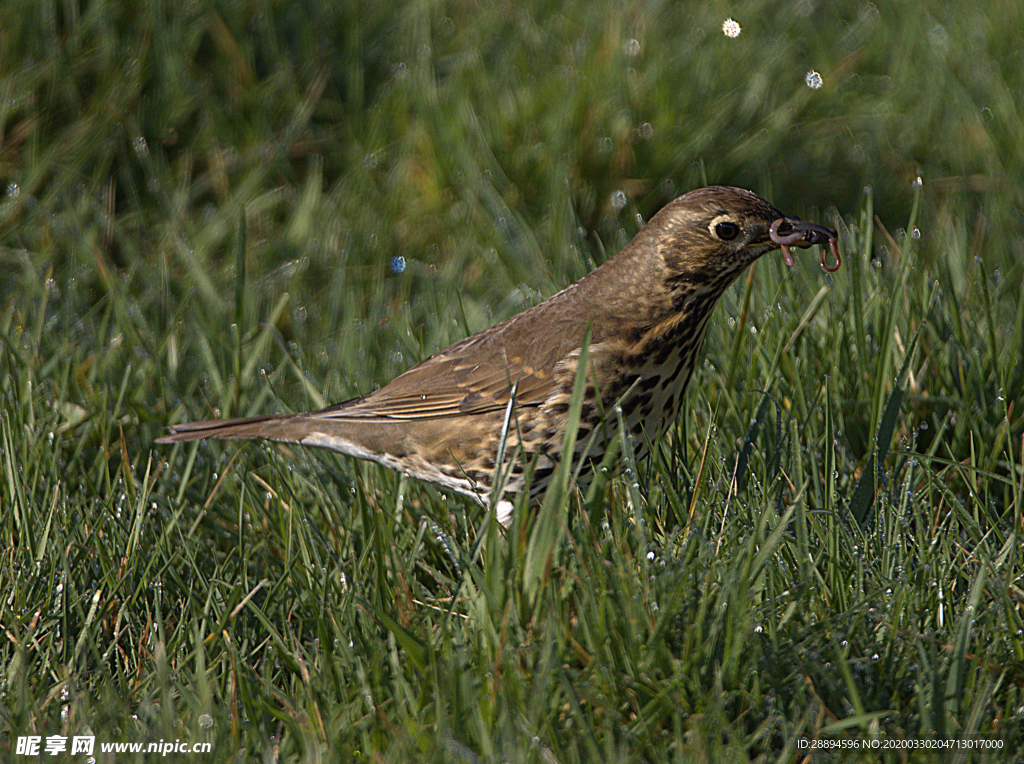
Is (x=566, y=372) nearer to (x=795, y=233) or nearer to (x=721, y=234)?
(x=721, y=234)

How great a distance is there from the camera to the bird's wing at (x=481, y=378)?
3693mm

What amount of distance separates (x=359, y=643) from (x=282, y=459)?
126cm

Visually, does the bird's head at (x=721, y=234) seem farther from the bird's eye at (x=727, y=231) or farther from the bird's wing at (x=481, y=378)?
the bird's wing at (x=481, y=378)

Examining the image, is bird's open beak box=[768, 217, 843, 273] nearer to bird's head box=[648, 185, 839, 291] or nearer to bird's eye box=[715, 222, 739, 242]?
bird's head box=[648, 185, 839, 291]

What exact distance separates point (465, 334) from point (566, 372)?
107 cm

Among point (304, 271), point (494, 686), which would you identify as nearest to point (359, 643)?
point (494, 686)

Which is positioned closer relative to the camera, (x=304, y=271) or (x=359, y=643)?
(x=359, y=643)

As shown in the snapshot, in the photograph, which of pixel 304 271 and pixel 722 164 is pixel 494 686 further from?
pixel 722 164

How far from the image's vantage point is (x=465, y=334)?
183 inches

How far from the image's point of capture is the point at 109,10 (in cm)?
577

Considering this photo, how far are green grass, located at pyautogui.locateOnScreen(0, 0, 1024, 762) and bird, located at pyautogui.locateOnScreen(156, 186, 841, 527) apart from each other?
6.4 inches

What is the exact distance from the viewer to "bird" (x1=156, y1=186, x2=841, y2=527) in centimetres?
354

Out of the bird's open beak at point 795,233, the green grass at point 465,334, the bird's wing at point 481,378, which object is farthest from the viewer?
the bird's wing at point 481,378

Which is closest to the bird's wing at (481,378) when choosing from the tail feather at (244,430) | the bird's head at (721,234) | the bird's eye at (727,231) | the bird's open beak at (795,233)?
the tail feather at (244,430)
